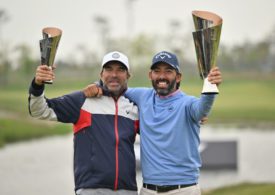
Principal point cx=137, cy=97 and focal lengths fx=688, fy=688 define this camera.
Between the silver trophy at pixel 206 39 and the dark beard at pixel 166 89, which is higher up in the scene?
the silver trophy at pixel 206 39

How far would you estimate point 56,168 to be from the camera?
2278cm

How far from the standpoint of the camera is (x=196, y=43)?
19.8 ft

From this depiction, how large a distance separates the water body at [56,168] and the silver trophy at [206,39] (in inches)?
334

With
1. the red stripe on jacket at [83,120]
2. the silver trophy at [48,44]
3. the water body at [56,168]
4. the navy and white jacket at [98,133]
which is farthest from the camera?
the water body at [56,168]

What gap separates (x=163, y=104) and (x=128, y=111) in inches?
13.2

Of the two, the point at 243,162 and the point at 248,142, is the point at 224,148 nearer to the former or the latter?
the point at 243,162

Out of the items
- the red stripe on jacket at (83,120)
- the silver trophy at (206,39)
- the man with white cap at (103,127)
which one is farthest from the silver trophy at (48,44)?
the silver trophy at (206,39)

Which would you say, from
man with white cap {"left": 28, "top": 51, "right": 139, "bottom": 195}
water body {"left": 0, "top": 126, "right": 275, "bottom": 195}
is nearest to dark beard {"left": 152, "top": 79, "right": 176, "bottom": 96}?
man with white cap {"left": 28, "top": 51, "right": 139, "bottom": 195}

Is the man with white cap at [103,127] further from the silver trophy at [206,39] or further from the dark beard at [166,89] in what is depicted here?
the silver trophy at [206,39]

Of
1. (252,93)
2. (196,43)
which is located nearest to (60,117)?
(196,43)

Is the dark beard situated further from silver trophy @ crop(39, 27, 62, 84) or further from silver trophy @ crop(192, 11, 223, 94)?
silver trophy @ crop(39, 27, 62, 84)

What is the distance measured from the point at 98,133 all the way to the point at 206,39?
4.28ft

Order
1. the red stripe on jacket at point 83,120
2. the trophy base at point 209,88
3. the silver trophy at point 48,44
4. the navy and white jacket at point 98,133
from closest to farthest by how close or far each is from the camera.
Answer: the trophy base at point 209,88 < the silver trophy at point 48,44 < the navy and white jacket at point 98,133 < the red stripe on jacket at point 83,120

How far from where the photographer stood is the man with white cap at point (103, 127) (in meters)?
6.20
